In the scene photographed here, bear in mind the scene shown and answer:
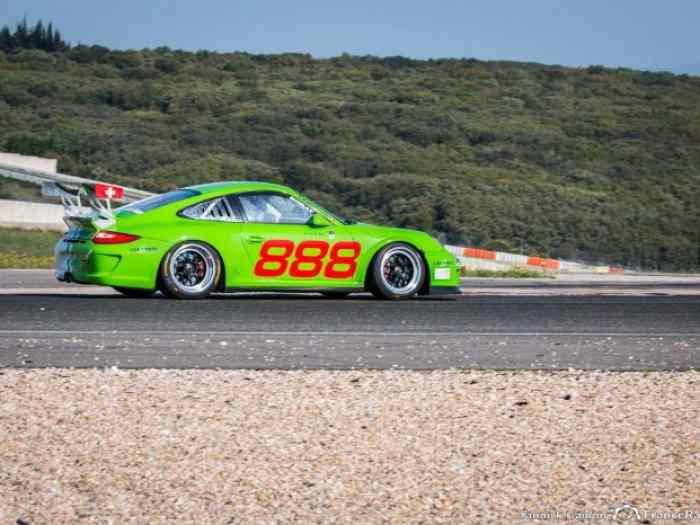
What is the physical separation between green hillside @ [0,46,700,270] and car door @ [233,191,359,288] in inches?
1123

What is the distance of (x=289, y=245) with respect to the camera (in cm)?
1405

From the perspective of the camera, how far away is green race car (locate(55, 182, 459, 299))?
1359cm

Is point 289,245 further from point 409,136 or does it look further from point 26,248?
point 409,136

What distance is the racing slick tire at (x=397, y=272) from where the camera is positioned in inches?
565

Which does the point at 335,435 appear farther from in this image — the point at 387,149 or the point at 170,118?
the point at 170,118

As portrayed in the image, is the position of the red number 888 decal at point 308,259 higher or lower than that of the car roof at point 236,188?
lower

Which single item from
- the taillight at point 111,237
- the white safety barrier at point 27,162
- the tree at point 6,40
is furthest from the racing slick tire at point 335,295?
the tree at point 6,40

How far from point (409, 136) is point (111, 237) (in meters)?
64.0

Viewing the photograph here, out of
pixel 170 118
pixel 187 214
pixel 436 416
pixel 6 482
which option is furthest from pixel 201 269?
pixel 170 118

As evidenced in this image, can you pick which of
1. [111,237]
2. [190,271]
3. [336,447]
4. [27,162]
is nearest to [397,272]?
[190,271]

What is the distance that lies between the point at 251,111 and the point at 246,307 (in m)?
66.1

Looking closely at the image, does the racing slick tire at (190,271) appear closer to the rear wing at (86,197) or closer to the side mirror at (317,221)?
the rear wing at (86,197)

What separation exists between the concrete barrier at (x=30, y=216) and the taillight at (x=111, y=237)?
1954 cm

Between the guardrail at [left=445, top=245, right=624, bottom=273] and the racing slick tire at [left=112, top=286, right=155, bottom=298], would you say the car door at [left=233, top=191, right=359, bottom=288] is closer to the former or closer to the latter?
the racing slick tire at [left=112, top=286, right=155, bottom=298]
